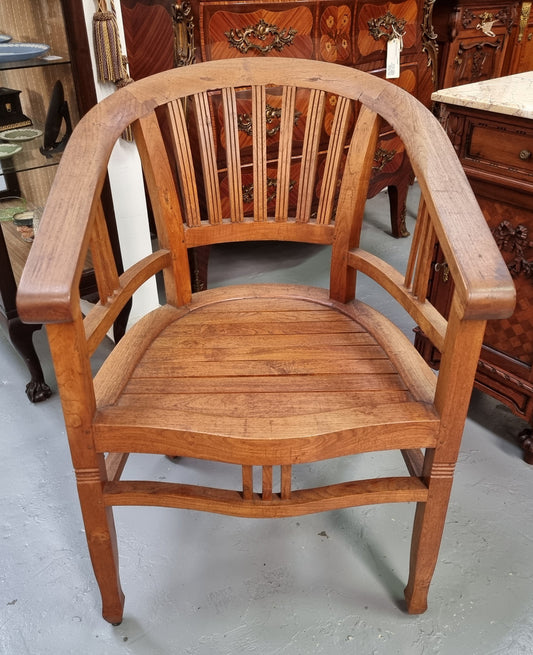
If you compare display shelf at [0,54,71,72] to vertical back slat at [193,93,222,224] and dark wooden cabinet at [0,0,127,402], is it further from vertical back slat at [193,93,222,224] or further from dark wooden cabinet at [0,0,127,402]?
vertical back slat at [193,93,222,224]

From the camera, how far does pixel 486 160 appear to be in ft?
4.67

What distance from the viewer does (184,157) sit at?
4.04ft

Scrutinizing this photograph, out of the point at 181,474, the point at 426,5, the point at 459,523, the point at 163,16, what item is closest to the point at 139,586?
the point at 181,474

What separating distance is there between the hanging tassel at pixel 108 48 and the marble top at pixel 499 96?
753 mm

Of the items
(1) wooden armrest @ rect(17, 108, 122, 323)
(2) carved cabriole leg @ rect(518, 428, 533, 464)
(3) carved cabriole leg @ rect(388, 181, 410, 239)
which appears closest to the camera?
(1) wooden armrest @ rect(17, 108, 122, 323)

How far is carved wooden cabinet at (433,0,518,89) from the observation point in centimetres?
261

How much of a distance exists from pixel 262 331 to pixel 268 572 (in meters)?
0.52

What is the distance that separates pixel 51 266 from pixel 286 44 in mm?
1342

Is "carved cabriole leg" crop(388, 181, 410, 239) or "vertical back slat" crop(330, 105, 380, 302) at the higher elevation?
"vertical back slat" crop(330, 105, 380, 302)

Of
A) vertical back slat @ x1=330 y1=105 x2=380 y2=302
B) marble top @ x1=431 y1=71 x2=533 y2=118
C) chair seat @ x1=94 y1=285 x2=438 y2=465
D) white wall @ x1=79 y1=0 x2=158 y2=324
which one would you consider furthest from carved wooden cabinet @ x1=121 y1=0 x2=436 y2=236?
chair seat @ x1=94 y1=285 x2=438 y2=465

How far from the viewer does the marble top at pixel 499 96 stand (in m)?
1.30

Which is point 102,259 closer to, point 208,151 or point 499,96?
point 208,151

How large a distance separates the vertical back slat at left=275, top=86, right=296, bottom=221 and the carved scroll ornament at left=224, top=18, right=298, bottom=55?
0.62 meters

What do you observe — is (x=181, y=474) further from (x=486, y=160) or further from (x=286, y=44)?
(x=286, y=44)
